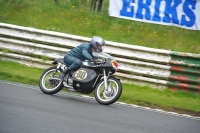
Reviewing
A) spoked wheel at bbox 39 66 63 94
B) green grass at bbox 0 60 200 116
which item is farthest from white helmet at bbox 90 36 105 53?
green grass at bbox 0 60 200 116

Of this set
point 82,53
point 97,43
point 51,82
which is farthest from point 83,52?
point 51,82

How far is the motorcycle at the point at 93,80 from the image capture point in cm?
979

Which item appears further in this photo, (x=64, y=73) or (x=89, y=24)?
(x=89, y=24)

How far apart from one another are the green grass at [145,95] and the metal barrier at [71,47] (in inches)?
9.9

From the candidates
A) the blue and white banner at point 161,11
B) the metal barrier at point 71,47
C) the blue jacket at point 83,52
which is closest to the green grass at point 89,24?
the blue and white banner at point 161,11

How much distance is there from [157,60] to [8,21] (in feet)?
19.8

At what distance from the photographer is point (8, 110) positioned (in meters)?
7.70

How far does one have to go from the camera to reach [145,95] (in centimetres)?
1110

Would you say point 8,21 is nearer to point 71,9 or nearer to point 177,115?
point 71,9

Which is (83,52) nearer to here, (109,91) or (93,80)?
(93,80)

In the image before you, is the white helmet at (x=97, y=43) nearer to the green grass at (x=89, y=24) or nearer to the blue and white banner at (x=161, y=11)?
the green grass at (x=89, y=24)

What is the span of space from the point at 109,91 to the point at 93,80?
1.66ft

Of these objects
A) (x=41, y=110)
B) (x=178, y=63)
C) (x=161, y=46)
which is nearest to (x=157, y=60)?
(x=178, y=63)

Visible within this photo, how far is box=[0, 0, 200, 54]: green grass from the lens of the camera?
1476 centimetres
